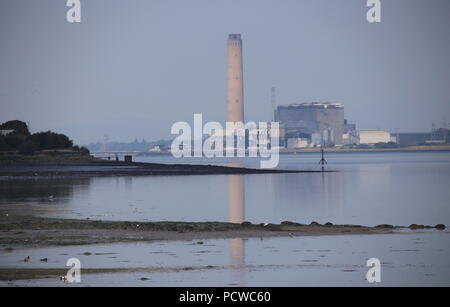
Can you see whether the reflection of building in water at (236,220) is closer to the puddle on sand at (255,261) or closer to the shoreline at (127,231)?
the puddle on sand at (255,261)

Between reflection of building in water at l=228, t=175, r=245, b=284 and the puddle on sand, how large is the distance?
23 millimetres

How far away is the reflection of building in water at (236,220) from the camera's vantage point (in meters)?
17.5

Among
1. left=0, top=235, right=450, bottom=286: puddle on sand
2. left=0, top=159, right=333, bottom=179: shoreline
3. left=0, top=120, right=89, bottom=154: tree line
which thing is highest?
left=0, top=120, right=89, bottom=154: tree line

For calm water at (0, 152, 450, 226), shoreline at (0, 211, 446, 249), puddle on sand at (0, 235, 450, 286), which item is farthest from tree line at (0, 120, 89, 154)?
puddle on sand at (0, 235, 450, 286)

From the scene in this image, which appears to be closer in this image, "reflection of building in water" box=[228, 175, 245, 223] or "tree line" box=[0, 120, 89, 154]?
"reflection of building in water" box=[228, 175, 245, 223]

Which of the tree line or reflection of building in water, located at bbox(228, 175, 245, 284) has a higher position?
the tree line

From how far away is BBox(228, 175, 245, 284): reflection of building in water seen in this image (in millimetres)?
17453

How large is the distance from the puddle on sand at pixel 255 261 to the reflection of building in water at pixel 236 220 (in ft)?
0.08

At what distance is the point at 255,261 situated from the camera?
18609mm

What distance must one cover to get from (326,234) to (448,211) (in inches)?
500

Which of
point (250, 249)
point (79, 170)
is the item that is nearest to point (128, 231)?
point (250, 249)

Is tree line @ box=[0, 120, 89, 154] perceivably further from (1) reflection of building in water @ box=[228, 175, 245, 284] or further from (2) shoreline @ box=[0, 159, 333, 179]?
(1) reflection of building in water @ box=[228, 175, 245, 284]

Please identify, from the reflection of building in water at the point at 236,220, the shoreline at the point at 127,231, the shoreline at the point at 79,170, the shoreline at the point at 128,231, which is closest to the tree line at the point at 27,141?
the shoreline at the point at 79,170

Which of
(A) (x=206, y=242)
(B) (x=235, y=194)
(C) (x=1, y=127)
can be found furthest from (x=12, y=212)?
(C) (x=1, y=127)
